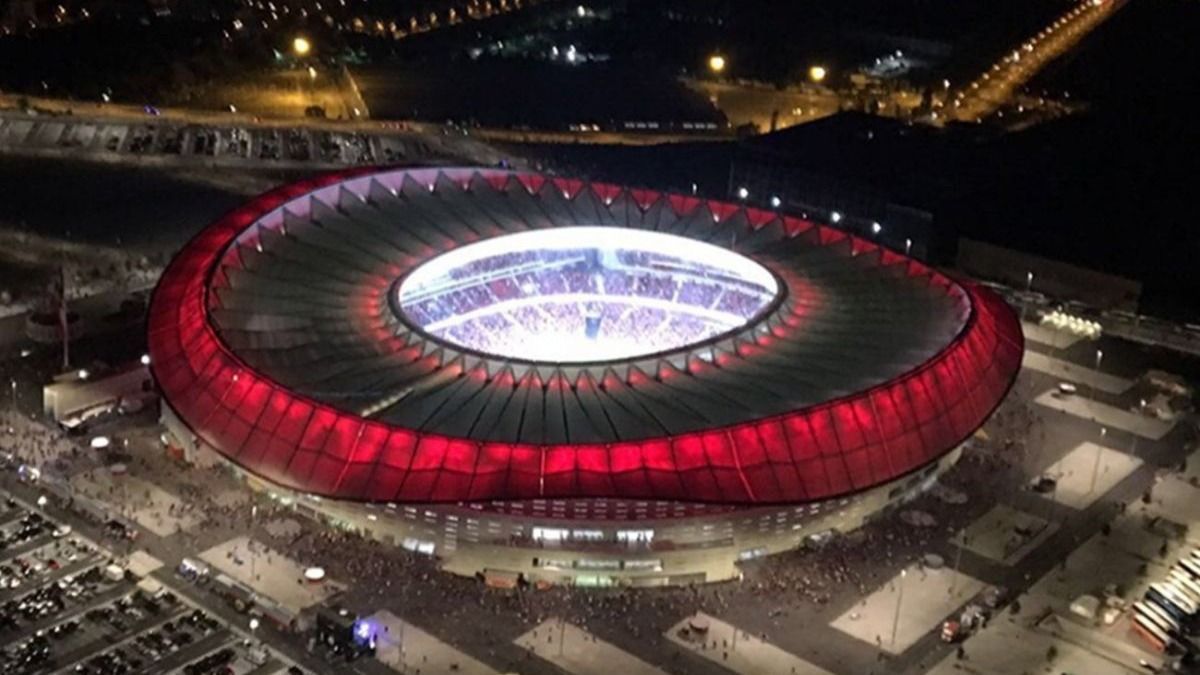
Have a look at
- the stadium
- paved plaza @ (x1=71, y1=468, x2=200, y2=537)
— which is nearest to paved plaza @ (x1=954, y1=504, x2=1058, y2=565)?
the stadium

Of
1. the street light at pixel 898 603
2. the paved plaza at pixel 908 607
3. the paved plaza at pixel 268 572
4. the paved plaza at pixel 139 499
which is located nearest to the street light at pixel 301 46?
the paved plaza at pixel 139 499

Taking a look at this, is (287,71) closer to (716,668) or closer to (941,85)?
(941,85)

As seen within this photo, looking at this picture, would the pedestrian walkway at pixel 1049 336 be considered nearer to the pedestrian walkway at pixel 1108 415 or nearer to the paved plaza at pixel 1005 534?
the pedestrian walkway at pixel 1108 415

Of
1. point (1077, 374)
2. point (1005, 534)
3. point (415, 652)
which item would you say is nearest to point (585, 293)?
point (1005, 534)

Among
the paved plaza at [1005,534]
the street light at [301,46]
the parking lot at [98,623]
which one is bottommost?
the parking lot at [98,623]

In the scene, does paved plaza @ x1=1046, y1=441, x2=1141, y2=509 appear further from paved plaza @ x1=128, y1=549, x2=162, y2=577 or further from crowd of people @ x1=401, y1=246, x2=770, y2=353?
paved plaza @ x1=128, y1=549, x2=162, y2=577
